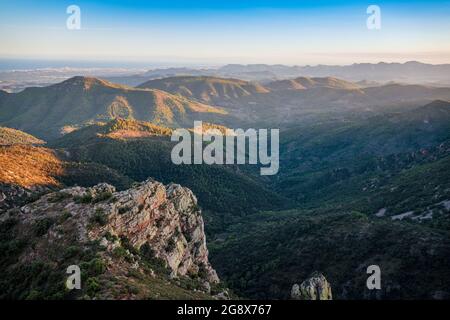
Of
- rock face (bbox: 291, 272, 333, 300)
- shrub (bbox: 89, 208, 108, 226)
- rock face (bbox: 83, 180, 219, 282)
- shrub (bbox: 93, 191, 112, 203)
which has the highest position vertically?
shrub (bbox: 93, 191, 112, 203)

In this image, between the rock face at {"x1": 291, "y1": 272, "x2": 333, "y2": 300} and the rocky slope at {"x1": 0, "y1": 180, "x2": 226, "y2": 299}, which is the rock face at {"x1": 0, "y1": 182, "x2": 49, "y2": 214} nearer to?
the rocky slope at {"x1": 0, "y1": 180, "x2": 226, "y2": 299}

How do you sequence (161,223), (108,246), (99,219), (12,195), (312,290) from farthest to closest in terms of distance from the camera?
(12,195) → (161,223) → (312,290) → (99,219) → (108,246)

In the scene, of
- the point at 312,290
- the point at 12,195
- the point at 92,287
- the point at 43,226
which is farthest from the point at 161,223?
the point at 12,195

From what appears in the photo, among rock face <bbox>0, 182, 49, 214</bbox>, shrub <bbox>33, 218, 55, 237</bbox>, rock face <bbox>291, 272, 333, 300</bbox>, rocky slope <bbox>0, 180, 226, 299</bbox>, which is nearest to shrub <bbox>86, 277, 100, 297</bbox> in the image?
rocky slope <bbox>0, 180, 226, 299</bbox>

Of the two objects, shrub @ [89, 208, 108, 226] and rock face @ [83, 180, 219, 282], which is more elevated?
shrub @ [89, 208, 108, 226]

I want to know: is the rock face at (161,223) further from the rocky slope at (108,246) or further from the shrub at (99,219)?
the shrub at (99,219)

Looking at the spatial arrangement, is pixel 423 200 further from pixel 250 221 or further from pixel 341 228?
pixel 250 221

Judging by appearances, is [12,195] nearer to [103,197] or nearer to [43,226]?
[103,197]

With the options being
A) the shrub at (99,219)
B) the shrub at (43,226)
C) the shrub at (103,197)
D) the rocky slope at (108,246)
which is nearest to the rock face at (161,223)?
the rocky slope at (108,246)
